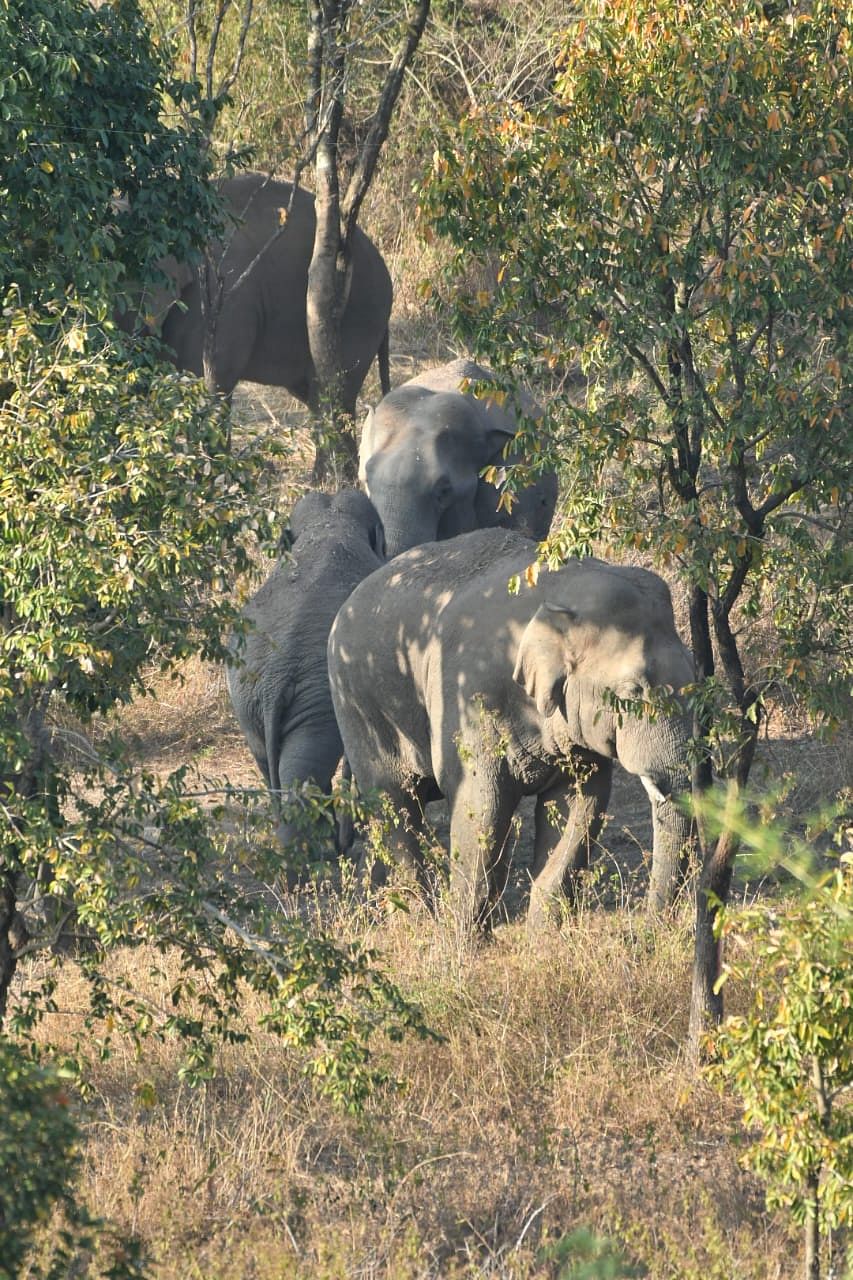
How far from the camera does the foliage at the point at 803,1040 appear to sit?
13.9 ft

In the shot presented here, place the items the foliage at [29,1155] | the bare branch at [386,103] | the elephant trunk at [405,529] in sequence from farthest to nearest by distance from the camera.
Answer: the bare branch at [386,103]
the elephant trunk at [405,529]
the foliage at [29,1155]

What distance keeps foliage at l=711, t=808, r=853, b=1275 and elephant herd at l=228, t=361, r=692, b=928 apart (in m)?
2.14

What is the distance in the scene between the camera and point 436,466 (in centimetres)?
1294

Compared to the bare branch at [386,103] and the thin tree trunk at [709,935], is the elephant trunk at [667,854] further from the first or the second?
the bare branch at [386,103]

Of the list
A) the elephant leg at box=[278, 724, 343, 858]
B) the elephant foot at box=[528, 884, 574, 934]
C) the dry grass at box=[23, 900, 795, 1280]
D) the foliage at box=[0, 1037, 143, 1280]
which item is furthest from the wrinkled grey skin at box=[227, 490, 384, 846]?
the foliage at box=[0, 1037, 143, 1280]

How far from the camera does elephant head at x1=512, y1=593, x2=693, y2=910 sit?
7.74 metres

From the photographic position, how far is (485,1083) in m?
6.61

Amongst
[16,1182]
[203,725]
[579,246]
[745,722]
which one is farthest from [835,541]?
[203,725]

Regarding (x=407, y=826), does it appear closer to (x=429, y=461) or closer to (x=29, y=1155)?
(x=429, y=461)

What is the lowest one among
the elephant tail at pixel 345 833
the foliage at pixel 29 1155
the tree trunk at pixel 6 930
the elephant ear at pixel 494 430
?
the elephant tail at pixel 345 833

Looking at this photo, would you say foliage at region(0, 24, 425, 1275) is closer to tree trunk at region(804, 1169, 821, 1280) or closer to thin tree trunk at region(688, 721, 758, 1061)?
tree trunk at region(804, 1169, 821, 1280)

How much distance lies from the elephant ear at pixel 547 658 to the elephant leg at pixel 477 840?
0.49 meters

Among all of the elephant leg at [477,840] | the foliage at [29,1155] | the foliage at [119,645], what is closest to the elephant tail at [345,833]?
the elephant leg at [477,840]

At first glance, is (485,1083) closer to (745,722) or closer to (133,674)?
(745,722)
